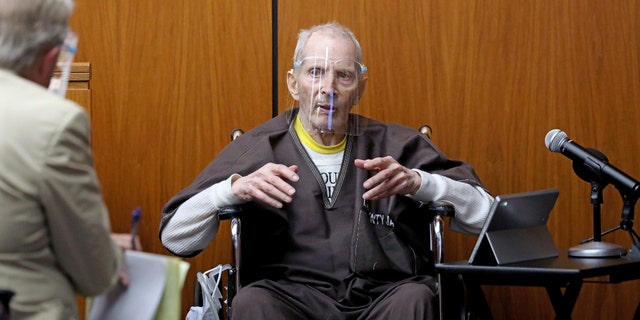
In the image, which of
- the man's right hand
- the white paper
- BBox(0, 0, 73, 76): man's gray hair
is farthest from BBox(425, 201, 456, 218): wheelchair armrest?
BBox(0, 0, 73, 76): man's gray hair

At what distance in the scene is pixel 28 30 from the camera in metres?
1.74

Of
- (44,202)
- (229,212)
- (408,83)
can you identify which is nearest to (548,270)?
(229,212)

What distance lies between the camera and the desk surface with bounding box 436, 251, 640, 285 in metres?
2.56

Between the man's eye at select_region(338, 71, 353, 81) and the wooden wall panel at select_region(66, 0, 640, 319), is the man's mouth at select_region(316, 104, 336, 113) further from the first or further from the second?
the wooden wall panel at select_region(66, 0, 640, 319)

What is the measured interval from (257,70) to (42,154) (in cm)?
231

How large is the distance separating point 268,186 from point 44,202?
1274 millimetres

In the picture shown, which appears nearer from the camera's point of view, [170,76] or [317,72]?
[317,72]

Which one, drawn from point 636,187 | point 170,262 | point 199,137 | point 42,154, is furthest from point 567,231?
point 42,154

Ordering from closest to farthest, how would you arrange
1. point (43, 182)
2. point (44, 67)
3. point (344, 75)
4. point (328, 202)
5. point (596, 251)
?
point (43, 182), point (44, 67), point (596, 251), point (328, 202), point (344, 75)

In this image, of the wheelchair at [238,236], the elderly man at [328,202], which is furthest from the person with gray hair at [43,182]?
the wheelchair at [238,236]

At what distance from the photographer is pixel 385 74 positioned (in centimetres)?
394

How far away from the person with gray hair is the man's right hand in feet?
3.69

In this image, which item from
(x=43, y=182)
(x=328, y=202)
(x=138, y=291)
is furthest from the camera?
(x=328, y=202)

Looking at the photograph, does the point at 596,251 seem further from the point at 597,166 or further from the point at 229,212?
the point at 229,212
